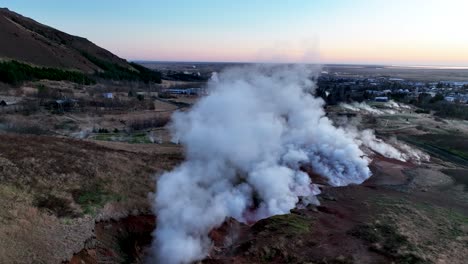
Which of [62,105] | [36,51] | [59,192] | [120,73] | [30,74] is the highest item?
[36,51]

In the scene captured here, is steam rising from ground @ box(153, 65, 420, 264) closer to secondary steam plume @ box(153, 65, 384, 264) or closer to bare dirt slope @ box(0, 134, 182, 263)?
secondary steam plume @ box(153, 65, 384, 264)

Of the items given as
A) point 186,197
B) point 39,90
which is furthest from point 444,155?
point 39,90

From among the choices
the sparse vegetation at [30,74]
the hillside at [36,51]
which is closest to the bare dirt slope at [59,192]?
the sparse vegetation at [30,74]

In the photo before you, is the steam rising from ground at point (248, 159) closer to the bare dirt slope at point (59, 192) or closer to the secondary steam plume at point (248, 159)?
the secondary steam plume at point (248, 159)

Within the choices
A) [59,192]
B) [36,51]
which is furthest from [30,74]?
[59,192]

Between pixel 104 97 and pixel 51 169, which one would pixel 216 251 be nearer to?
pixel 51 169

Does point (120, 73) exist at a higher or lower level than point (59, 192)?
higher

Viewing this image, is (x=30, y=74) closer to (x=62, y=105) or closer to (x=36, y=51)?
(x=36, y=51)

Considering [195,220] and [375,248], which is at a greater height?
[195,220]
